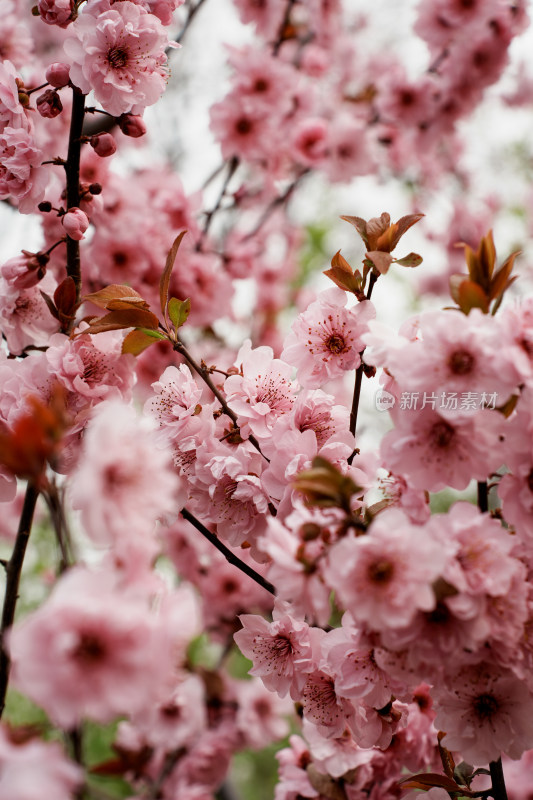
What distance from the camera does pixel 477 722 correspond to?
35.3 inches

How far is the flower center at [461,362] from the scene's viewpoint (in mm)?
775

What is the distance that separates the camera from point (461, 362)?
2.56 ft

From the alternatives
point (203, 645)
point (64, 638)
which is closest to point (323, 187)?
point (203, 645)

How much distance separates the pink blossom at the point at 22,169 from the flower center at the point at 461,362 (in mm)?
771

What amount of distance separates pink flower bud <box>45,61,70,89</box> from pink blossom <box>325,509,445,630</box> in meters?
0.90

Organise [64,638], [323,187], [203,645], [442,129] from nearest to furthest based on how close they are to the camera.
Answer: [64,638] < [442,129] < [203,645] < [323,187]

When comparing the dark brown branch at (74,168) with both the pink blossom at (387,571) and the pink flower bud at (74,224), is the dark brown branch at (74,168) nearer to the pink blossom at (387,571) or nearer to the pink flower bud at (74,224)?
the pink flower bud at (74,224)

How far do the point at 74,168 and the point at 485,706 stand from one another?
1029 millimetres

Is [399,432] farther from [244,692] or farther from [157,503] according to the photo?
[244,692]

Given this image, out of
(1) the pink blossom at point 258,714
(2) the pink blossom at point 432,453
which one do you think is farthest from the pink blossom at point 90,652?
(1) the pink blossom at point 258,714

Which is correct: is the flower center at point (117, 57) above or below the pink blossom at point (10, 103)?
above

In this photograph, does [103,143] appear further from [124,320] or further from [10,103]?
[124,320]

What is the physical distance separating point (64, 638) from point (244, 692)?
2.10 meters

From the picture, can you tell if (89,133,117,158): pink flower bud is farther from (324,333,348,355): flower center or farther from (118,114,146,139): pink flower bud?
(324,333,348,355): flower center
